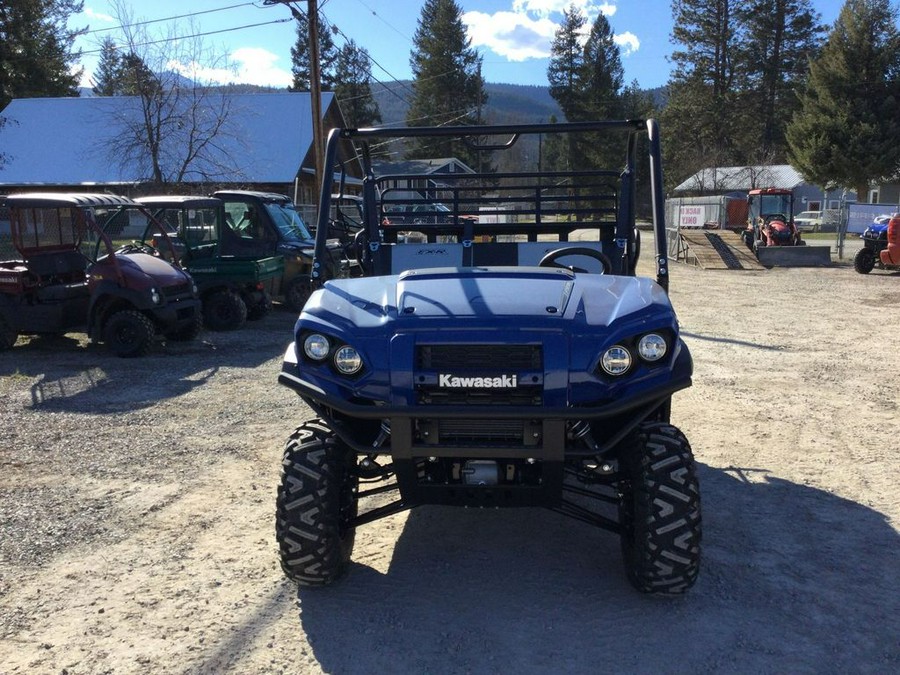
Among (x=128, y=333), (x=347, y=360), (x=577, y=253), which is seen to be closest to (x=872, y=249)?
(x=128, y=333)

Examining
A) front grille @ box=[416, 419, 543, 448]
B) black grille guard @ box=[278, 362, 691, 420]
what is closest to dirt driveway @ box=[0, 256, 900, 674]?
front grille @ box=[416, 419, 543, 448]

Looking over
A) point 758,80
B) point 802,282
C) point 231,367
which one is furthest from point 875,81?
point 231,367

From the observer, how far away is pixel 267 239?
13.1 m

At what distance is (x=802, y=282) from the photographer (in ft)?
61.1

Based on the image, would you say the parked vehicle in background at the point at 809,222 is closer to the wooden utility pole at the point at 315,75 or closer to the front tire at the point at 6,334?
the wooden utility pole at the point at 315,75

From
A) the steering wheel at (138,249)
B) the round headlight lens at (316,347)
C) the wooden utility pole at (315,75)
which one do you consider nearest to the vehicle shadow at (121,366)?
the steering wheel at (138,249)

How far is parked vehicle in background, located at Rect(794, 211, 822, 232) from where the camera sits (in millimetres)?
48312

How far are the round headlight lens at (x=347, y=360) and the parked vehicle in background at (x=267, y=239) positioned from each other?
958 cm

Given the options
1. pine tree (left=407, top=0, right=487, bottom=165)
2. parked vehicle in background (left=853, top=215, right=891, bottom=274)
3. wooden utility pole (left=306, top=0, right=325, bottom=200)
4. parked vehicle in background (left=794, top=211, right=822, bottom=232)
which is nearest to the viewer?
wooden utility pole (left=306, top=0, right=325, bottom=200)

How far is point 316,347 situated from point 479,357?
0.72m

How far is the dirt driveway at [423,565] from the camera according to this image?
10.3 ft

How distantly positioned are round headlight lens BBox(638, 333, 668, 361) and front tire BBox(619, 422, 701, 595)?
396 mm

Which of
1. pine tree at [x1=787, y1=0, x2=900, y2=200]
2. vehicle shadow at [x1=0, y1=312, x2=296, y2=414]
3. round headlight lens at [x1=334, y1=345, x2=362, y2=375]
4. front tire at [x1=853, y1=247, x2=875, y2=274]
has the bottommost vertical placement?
vehicle shadow at [x1=0, y1=312, x2=296, y2=414]

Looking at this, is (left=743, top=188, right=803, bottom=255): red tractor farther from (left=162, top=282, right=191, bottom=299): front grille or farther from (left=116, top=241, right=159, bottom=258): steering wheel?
(left=162, top=282, right=191, bottom=299): front grille
